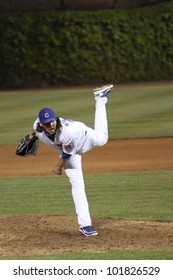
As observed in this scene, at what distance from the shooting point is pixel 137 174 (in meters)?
16.1

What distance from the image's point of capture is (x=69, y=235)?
1084cm

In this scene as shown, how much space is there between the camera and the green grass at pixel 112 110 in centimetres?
2166

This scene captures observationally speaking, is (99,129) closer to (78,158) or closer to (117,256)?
(78,158)

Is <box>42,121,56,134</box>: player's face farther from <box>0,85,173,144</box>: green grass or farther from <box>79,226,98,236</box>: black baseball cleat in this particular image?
<box>0,85,173,144</box>: green grass

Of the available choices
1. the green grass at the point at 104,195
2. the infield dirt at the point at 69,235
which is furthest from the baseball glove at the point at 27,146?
the green grass at the point at 104,195

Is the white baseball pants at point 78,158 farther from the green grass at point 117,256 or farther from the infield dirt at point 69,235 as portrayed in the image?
the green grass at point 117,256

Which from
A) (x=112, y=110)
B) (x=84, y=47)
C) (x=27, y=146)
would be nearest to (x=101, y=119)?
(x=27, y=146)

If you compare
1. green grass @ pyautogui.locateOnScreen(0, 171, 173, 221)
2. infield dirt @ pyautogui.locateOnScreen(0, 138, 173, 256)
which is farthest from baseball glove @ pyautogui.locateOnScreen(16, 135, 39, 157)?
green grass @ pyautogui.locateOnScreen(0, 171, 173, 221)

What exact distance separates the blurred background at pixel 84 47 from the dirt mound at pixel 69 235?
24143 mm

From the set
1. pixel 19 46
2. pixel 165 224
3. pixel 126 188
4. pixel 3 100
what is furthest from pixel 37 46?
pixel 165 224

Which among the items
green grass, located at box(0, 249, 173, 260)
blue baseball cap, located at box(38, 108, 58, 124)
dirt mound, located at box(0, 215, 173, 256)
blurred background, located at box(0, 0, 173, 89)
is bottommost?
green grass, located at box(0, 249, 173, 260)

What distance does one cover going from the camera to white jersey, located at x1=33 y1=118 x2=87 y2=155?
10.1m

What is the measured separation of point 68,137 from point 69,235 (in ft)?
4.53

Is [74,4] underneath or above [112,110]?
above
